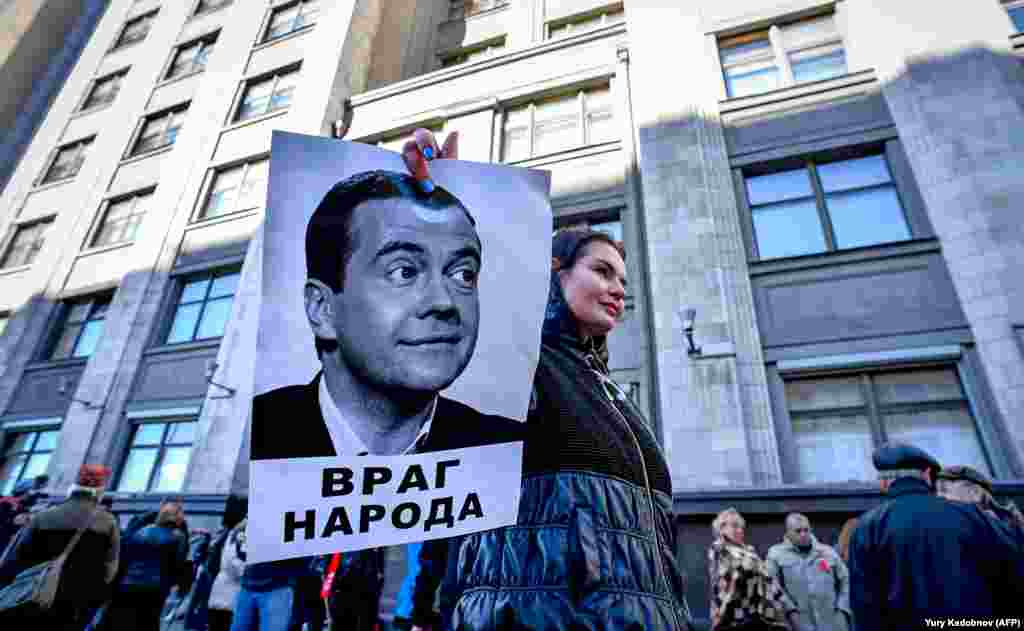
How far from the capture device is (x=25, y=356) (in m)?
14.0

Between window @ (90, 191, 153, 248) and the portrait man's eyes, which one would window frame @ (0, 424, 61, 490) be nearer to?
window @ (90, 191, 153, 248)

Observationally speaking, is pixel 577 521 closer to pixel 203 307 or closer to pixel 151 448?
pixel 151 448

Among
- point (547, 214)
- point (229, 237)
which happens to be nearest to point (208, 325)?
point (229, 237)

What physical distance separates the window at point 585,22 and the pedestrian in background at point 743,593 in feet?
48.6

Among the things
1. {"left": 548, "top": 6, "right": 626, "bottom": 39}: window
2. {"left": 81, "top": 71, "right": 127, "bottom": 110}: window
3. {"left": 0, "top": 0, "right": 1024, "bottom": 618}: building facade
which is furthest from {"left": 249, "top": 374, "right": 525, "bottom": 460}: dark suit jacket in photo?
{"left": 81, "top": 71, "right": 127, "bottom": 110}: window

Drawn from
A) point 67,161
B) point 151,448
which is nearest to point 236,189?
point 151,448

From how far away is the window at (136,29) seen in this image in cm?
2095

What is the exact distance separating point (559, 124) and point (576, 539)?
12125 millimetres

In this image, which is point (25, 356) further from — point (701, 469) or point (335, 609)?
point (701, 469)

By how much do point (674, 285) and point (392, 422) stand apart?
811 cm

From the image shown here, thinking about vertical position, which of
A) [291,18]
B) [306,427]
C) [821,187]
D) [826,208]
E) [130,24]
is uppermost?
[130,24]

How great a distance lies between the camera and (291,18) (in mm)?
17625

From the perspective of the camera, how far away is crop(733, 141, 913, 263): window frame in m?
8.15

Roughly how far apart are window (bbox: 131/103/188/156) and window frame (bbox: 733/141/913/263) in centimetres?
1808
